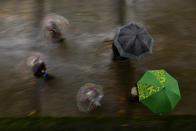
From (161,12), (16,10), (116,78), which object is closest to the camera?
(116,78)

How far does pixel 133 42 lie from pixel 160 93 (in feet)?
4.68

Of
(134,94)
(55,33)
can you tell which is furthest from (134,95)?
(55,33)

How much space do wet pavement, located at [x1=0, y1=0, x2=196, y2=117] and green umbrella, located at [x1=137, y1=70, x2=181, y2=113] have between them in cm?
115

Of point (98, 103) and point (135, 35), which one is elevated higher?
point (135, 35)

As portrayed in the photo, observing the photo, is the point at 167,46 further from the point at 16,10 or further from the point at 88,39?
the point at 16,10

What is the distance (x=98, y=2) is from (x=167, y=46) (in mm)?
3454

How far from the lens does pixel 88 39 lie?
6.42 meters

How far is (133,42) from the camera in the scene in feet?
14.4

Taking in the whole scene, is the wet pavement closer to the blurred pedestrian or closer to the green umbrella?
the blurred pedestrian

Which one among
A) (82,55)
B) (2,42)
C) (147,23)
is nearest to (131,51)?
(82,55)

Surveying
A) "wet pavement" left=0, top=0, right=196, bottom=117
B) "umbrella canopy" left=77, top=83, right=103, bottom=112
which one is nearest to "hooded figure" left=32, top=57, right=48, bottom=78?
"wet pavement" left=0, top=0, right=196, bottom=117

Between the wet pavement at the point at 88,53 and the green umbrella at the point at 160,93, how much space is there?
3.78 feet

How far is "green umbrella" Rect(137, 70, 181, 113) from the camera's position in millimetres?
3652

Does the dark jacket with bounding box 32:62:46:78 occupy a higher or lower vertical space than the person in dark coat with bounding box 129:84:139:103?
higher
